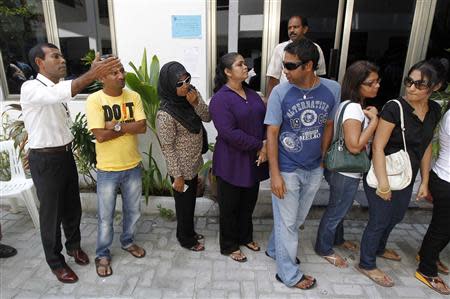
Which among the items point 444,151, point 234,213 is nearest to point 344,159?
point 444,151

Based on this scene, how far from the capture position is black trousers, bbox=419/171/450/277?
238 cm

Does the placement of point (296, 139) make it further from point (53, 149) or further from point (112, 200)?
point (53, 149)

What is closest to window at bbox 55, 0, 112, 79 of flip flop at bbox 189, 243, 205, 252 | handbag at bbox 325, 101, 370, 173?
flip flop at bbox 189, 243, 205, 252

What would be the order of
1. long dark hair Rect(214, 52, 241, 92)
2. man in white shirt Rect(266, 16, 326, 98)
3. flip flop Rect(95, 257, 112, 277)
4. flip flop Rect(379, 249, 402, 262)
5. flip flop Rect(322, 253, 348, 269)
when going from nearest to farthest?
long dark hair Rect(214, 52, 241, 92) < flip flop Rect(95, 257, 112, 277) < flip flop Rect(322, 253, 348, 269) < flip flop Rect(379, 249, 402, 262) < man in white shirt Rect(266, 16, 326, 98)

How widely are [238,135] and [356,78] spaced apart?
958 mm

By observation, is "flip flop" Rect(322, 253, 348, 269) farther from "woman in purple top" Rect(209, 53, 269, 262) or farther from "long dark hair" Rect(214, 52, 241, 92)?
"long dark hair" Rect(214, 52, 241, 92)

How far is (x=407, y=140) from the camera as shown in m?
2.23

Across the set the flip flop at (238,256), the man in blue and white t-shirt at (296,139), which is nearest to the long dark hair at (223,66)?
the man in blue and white t-shirt at (296,139)

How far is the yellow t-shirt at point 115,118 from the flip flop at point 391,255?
240 cm

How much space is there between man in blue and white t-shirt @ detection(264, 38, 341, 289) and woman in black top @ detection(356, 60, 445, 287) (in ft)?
1.25

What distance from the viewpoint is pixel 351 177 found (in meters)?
2.41

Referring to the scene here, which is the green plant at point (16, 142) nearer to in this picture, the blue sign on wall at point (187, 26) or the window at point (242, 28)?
the blue sign on wall at point (187, 26)

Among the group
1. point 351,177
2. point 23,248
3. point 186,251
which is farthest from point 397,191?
point 23,248

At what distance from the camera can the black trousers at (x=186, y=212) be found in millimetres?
2740
